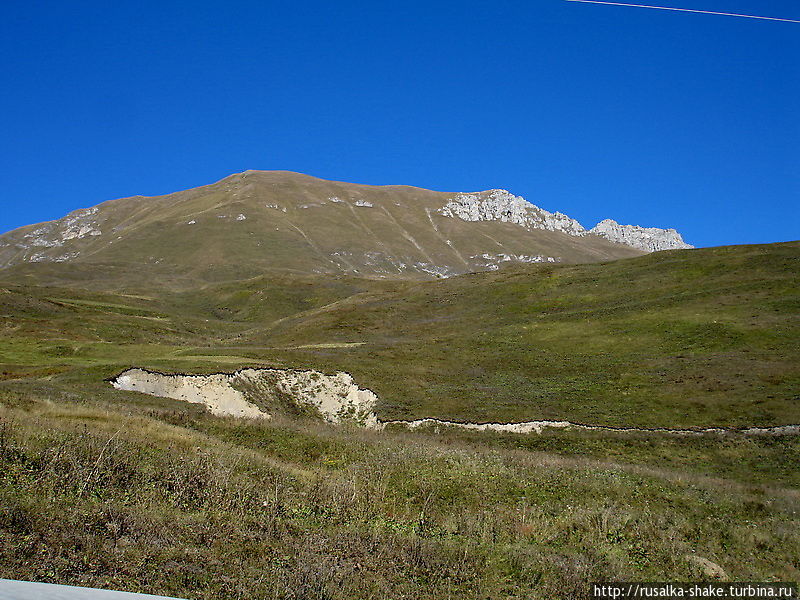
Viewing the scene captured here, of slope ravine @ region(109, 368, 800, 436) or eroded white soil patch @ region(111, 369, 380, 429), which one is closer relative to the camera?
slope ravine @ region(109, 368, 800, 436)

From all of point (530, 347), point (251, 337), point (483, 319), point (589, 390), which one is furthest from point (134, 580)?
point (251, 337)

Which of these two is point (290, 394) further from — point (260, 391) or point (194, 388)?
point (194, 388)

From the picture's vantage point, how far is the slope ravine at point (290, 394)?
39031mm

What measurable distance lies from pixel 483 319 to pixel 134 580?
70.7 meters

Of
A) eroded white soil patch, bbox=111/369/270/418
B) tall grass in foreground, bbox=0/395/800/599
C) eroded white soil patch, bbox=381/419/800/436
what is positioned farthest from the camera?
eroded white soil patch, bbox=111/369/270/418

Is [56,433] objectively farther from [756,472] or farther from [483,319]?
[483,319]

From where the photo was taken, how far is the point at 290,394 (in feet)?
147

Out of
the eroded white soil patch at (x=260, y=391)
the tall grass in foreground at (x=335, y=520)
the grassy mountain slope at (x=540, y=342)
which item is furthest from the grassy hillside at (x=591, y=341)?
the tall grass in foreground at (x=335, y=520)

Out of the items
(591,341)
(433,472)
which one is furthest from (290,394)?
(591,341)

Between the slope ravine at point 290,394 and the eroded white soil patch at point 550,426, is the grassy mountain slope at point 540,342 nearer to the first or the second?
the eroded white soil patch at point 550,426

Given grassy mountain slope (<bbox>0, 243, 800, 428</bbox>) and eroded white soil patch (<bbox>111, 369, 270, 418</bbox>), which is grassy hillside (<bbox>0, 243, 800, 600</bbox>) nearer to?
grassy mountain slope (<bbox>0, 243, 800, 428</bbox>)

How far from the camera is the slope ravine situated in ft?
128

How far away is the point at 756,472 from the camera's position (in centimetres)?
3055

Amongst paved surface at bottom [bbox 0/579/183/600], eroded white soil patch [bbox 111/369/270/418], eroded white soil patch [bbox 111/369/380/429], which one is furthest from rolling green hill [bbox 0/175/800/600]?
paved surface at bottom [bbox 0/579/183/600]
